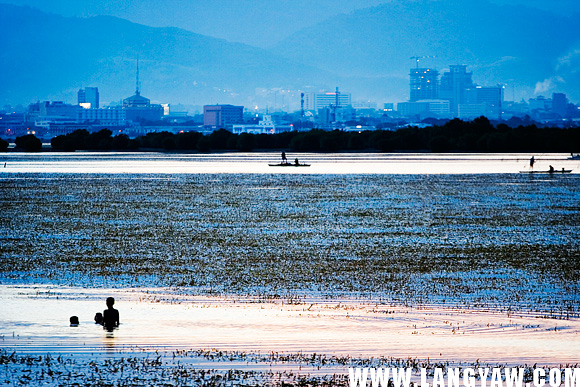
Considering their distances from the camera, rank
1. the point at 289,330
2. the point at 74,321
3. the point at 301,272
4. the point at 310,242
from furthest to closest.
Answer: the point at 310,242
the point at 301,272
the point at 74,321
the point at 289,330

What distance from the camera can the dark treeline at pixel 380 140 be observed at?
149000 mm

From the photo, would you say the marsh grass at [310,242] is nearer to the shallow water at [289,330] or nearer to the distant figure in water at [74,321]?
the shallow water at [289,330]

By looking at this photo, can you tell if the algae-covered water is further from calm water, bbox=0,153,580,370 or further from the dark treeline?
the dark treeline

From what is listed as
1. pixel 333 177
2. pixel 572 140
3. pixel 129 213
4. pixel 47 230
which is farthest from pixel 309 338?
pixel 572 140

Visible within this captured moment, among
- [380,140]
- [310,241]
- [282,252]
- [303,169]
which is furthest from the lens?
[380,140]

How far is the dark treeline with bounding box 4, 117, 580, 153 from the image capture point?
14900 centimetres

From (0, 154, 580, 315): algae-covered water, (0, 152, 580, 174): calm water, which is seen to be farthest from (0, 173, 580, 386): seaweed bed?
(0, 152, 580, 174): calm water

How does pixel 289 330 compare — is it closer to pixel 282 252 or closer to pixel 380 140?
pixel 282 252

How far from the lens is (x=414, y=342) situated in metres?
17.2

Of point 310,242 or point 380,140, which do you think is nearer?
point 310,242

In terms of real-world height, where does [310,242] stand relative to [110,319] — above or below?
below

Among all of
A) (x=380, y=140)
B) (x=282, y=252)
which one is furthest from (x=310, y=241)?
(x=380, y=140)

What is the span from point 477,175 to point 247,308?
62444mm

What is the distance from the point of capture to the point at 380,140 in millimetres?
162125
